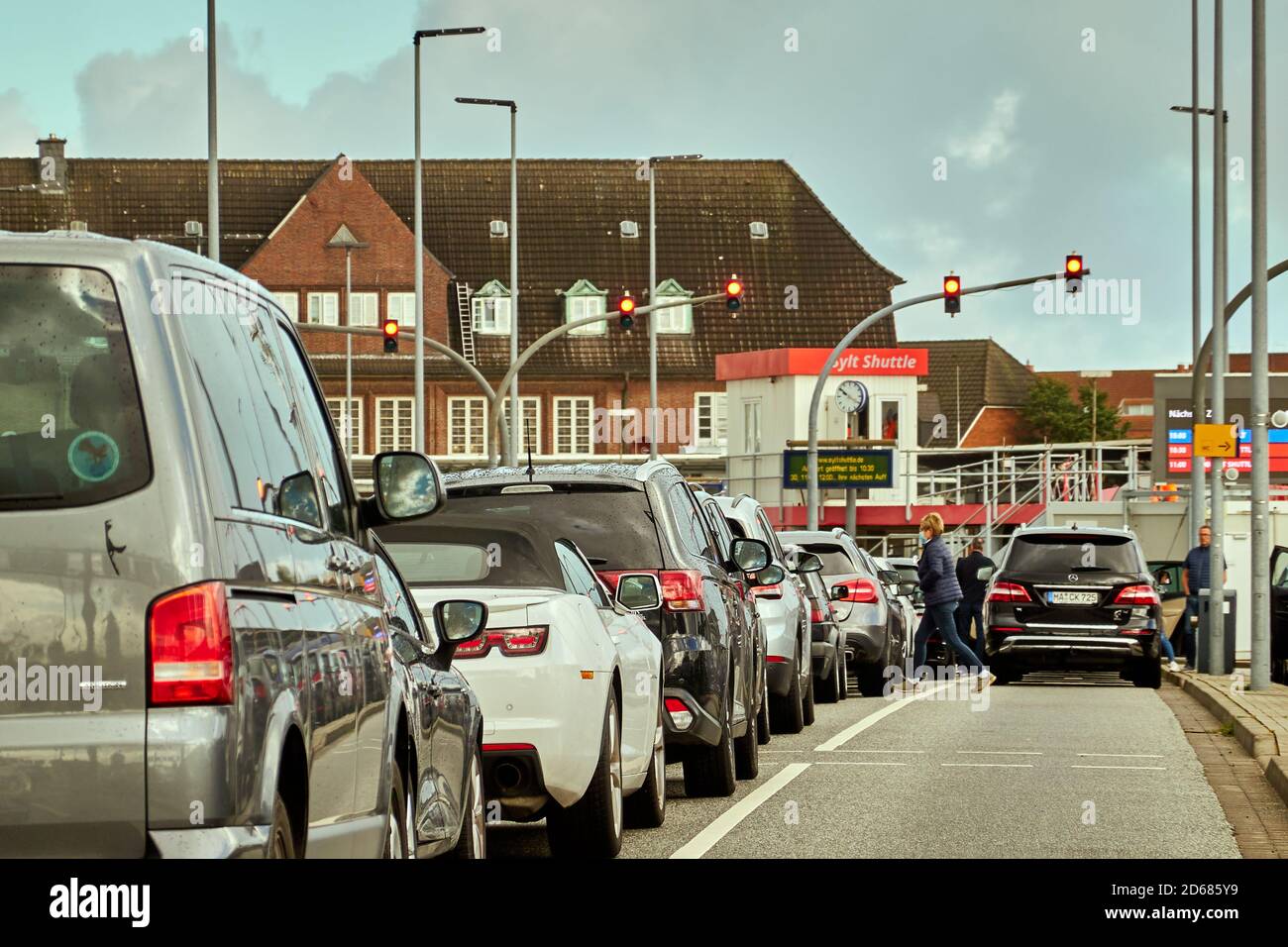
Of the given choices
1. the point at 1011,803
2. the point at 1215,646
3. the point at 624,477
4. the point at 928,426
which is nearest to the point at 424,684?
the point at 624,477

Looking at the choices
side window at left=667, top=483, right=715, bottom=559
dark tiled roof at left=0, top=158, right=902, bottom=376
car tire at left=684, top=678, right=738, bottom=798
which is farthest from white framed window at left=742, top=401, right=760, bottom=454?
car tire at left=684, top=678, right=738, bottom=798

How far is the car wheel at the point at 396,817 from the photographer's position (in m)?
6.59

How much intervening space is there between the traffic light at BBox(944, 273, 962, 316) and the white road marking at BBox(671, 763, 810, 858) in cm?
2291

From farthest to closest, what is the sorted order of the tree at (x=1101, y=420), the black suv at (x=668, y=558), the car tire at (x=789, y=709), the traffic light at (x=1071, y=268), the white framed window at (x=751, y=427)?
the tree at (x=1101, y=420) → the white framed window at (x=751, y=427) → the traffic light at (x=1071, y=268) → the car tire at (x=789, y=709) → the black suv at (x=668, y=558)

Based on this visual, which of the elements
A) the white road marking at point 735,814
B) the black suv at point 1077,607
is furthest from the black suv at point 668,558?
the black suv at point 1077,607

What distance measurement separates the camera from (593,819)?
34.6 ft

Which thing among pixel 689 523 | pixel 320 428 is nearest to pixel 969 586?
pixel 689 523

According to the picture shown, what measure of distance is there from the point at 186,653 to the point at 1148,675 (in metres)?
24.4

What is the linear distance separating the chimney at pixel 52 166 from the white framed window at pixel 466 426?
15.3 metres

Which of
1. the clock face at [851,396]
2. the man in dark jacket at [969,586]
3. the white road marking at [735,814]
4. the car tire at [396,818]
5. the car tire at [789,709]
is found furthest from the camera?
the clock face at [851,396]

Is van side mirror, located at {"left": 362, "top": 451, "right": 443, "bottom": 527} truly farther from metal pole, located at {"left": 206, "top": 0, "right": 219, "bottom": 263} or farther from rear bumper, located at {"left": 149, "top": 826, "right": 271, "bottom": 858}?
metal pole, located at {"left": 206, "top": 0, "right": 219, "bottom": 263}

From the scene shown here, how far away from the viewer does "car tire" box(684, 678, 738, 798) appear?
13.8 metres

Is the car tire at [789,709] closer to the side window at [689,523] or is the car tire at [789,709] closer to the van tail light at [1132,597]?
the side window at [689,523]
